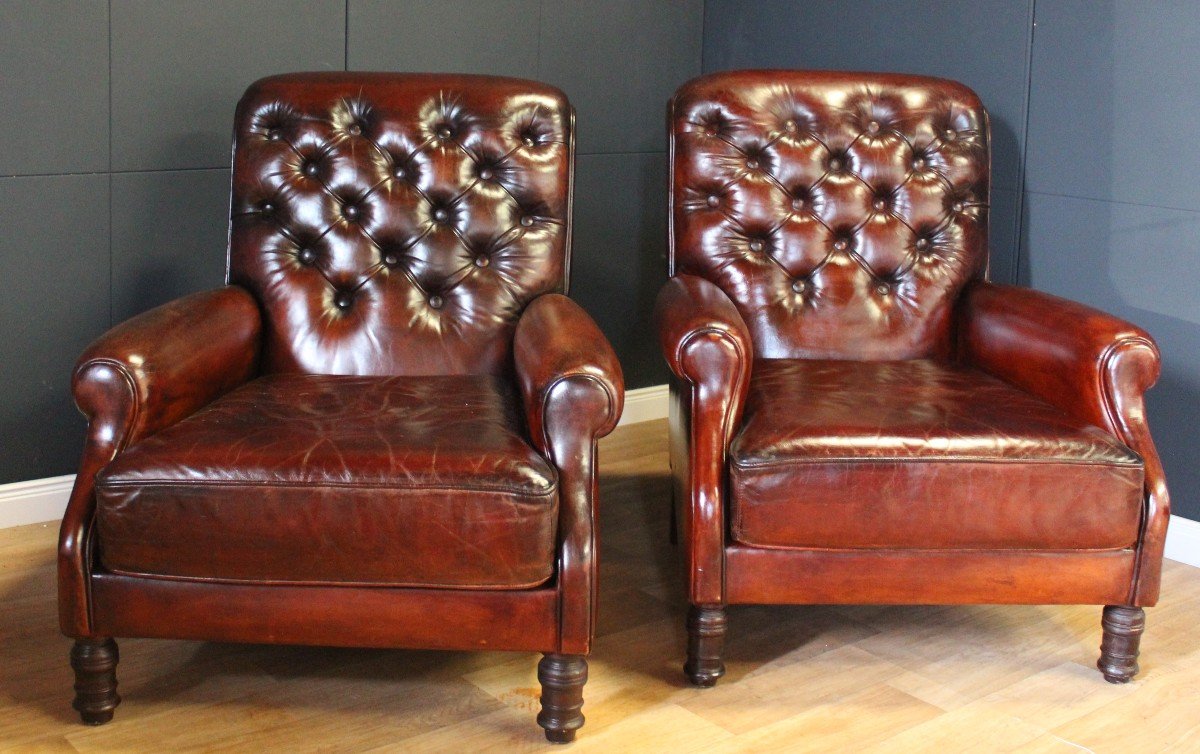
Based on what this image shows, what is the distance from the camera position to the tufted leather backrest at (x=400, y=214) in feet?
8.59

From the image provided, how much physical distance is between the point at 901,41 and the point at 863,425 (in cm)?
163

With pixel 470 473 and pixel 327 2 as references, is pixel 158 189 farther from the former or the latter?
pixel 470 473

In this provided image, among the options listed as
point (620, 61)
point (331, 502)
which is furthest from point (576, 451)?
point (620, 61)

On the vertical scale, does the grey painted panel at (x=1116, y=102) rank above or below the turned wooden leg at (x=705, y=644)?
above

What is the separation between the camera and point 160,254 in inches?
121

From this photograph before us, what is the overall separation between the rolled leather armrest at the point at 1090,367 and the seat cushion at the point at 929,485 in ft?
0.18

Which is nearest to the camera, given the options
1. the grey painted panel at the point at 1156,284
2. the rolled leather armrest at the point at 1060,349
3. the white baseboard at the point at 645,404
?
the rolled leather armrest at the point at 1060,349

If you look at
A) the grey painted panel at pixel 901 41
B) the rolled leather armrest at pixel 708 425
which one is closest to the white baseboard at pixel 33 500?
the rolled leather armrest at pixel 708 425

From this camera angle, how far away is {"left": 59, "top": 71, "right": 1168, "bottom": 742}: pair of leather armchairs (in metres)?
1.98

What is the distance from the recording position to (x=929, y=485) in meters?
2.17

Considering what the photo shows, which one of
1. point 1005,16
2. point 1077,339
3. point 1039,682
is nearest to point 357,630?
point 1039,682

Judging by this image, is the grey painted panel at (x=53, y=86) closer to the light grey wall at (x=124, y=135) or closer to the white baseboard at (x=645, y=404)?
the light grey wall at (x=124, y=135)

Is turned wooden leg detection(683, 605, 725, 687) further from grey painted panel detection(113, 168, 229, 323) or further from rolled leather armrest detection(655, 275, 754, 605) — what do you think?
grey painted panel detection(113, 168, 229, 323)

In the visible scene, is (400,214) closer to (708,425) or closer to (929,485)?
(708,425)
